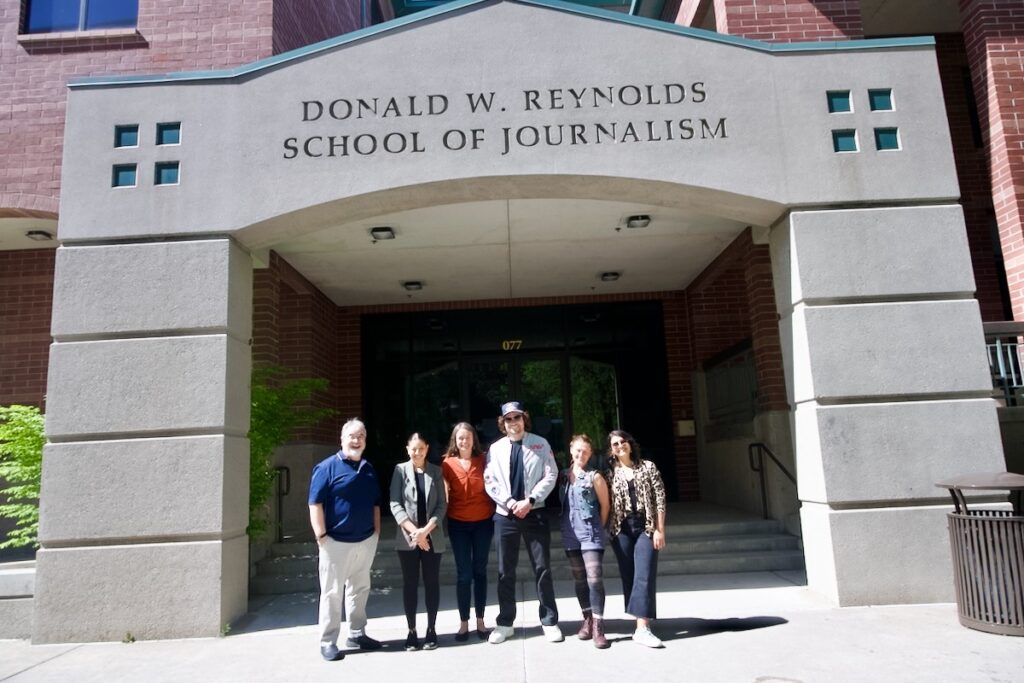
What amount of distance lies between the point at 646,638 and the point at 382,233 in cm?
515

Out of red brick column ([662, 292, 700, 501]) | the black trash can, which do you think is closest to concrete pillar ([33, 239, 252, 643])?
the black trash can

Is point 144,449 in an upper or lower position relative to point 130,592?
upper

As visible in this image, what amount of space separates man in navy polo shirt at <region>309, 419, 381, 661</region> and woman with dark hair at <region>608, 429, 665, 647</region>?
190 cm

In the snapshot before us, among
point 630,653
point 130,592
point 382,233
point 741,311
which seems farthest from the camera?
point 741,311

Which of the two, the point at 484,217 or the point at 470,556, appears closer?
the point at 470,556

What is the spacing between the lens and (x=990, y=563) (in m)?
5.39

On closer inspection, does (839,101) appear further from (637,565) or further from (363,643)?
(363,643)

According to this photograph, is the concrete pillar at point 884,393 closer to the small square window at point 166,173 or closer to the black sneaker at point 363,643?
the black sneaker at point 363,643

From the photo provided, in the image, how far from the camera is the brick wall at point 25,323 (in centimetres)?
1045

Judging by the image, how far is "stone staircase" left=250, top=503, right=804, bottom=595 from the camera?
7.91 metres

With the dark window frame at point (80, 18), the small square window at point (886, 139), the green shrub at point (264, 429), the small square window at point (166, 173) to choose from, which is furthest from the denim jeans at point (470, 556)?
the dark window frame at point (80, 18)

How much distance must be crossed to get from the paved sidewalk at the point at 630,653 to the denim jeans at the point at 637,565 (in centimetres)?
30

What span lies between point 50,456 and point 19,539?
45.6 inches

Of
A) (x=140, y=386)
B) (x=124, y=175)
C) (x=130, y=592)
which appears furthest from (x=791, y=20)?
(x=130, y=592)
